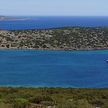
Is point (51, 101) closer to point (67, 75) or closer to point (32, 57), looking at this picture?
point (67, 75)

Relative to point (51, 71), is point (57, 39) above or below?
below

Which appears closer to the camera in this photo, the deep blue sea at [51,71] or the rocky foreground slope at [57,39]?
the deep blue sea at [51,71]

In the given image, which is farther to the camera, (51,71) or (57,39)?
(57,39)

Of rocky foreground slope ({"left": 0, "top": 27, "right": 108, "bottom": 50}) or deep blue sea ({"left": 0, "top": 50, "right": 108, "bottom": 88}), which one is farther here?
rocky foreground slope ({"left": 0, "top": 27, "right": 108, "bottom": 50})

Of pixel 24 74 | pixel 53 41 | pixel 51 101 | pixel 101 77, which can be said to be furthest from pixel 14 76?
pixel 53 41
